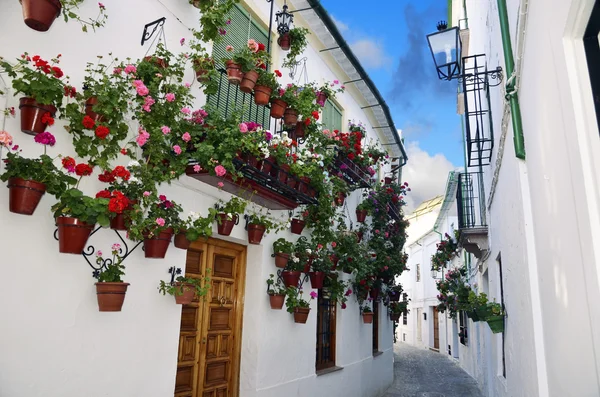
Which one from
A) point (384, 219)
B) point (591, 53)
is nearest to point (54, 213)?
point (591, 53)

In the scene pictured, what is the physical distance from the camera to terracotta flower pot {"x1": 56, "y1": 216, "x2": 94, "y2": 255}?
3246 millimetres

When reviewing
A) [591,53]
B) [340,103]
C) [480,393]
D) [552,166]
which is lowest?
[480,393]

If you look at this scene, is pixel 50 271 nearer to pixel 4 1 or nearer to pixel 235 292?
pixel 4 1

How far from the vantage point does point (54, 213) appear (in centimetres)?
333

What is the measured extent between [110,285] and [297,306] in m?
3.27

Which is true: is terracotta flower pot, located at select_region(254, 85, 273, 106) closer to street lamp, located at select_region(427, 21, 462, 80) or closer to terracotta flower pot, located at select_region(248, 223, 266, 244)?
terracotta flower pot, located at select_region(248, 223, 266, 244)

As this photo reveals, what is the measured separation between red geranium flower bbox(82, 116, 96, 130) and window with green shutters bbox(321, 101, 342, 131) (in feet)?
18.0

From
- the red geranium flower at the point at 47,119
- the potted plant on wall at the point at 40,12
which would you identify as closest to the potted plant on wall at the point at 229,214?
the red geranium flower at the point at 47,119

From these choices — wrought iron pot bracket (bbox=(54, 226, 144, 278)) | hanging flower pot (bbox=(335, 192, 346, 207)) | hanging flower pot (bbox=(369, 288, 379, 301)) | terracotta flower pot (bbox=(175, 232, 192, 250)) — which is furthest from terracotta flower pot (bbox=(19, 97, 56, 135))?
hanging flower pot (bbox=(369, 288, 379, 301))

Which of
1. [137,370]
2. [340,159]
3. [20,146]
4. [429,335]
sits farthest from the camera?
[429,335]

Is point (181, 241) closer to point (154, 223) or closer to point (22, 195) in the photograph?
point (154, 223)

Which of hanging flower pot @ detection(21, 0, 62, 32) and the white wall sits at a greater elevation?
hanging flower pot @ detection(21, 0, 62, 32)

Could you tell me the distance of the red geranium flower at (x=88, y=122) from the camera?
343 cm

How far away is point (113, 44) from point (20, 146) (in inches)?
52.8
